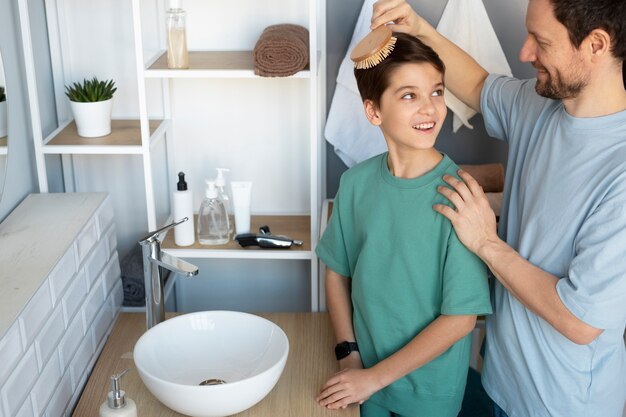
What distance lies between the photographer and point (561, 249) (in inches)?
62.1

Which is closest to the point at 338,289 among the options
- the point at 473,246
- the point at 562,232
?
the point at 473,246

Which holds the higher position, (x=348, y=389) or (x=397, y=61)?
(x=397, y=61)

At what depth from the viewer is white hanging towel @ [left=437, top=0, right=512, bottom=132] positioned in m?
2.15

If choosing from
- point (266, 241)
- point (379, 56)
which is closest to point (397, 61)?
point (379, 56)

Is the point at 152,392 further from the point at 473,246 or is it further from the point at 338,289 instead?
the point at 473,246

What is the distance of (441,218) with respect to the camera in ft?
5.49

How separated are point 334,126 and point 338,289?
0.55m

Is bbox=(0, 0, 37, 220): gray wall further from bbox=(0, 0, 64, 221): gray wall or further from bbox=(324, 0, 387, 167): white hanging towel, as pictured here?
bbox=(324, 0, 387, 167): white hanging towel

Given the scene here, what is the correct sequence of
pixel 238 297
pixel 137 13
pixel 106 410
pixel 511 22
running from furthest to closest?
pixel 238 297
pixel 511 22
pixel 137 13
pixel 106 410

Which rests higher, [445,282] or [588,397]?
[445,282]

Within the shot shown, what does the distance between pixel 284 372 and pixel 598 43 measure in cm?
98

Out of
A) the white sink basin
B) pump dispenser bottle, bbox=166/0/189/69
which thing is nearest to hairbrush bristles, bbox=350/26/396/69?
pump dispenser bottle, bbox=166/0/189/69

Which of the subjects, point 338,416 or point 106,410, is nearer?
point 106,410

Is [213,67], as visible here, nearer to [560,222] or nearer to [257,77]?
[257,77]
